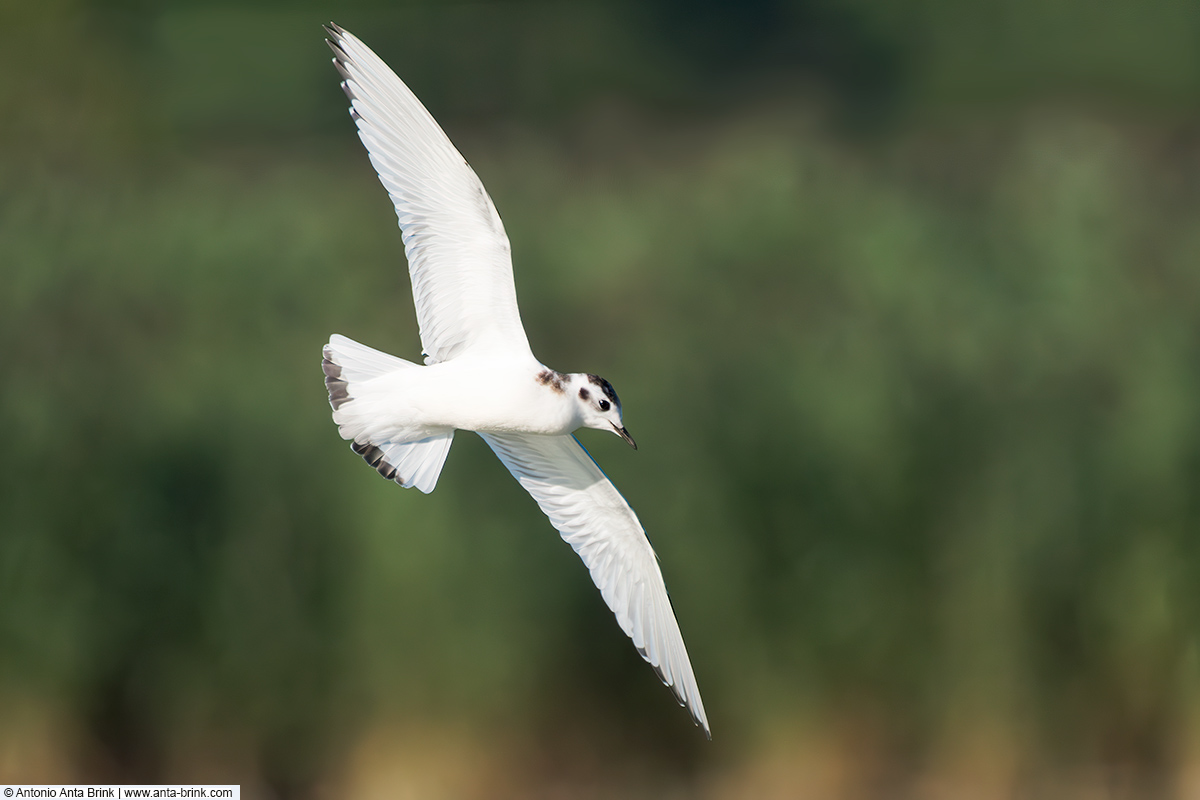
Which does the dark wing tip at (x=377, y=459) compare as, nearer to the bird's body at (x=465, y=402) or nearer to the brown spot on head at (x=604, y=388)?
the bird's body at (x=465, y=402)

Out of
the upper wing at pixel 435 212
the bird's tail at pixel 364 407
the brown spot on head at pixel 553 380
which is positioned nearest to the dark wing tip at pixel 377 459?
the bird's tail at pixel 364 407

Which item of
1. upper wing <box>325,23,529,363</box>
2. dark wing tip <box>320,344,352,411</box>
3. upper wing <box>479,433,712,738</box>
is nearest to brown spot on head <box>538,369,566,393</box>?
upper wing <box>325,23,529,363</box>

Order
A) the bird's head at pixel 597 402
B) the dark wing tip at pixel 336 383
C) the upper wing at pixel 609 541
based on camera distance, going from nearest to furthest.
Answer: the bird's head at pixel 597 402 < the dark wing tip at pixel 336 383 < the upper wing at pixel 609 541

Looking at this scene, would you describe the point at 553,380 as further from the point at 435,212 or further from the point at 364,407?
the point at 435,212

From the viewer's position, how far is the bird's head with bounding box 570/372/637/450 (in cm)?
257

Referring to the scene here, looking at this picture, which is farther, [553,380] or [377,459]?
[377,459]

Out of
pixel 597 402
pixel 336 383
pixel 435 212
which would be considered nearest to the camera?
pixel 597 402

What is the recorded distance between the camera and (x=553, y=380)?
8.51ft

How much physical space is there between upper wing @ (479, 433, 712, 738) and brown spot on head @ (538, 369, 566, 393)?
323 mm

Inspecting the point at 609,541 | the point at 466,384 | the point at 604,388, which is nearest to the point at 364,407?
the point at 466,384

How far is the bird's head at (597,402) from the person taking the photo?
2570 mm

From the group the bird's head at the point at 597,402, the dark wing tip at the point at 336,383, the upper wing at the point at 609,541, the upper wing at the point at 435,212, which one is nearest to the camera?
the bird's head at the point at 597,402

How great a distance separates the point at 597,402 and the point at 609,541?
0.57m

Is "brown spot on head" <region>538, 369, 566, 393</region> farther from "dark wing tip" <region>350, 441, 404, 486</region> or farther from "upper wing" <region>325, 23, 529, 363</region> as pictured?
"dark wing tip" <region>350, 441, 404, 486</region>
